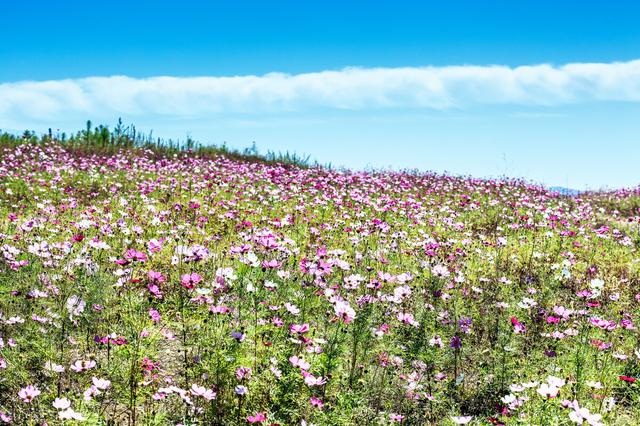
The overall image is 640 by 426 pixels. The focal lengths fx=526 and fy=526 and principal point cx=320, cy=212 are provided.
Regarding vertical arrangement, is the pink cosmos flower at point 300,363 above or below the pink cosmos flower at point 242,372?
above

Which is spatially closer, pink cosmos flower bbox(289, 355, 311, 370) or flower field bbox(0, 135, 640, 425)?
pink cosmos flower bbox(289, 355, 311, 370)

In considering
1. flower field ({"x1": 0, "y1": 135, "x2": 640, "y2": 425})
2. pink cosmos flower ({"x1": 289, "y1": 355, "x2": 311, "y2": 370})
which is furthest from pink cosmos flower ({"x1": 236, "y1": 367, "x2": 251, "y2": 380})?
pink cosmos flower ({"x1": 289, "y1": 355, "x2": 311, "y2": 370})

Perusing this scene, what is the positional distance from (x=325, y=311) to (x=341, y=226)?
3.83 m

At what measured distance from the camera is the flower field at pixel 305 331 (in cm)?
358

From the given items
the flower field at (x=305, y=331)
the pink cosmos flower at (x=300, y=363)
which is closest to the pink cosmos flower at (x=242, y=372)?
the flower field at (x=305, y=331)

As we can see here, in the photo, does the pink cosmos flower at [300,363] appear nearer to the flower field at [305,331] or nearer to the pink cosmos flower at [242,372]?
the flower field at [305,331]

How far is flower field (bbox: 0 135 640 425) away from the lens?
3.58 m

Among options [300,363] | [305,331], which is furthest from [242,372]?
[305,331]

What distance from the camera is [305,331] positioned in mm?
3787

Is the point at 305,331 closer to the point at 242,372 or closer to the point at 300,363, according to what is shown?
the point at 300,363

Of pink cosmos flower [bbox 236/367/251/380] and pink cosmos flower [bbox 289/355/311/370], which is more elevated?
pink cosmos flower [bbox 289/355/311/370]

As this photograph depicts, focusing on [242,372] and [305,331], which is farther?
[305,331]

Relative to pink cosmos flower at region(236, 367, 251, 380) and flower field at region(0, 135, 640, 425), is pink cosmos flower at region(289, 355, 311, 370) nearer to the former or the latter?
flower field at region(0, 135, 640, 425)

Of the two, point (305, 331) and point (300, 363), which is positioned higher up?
point (305, 331)
